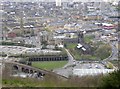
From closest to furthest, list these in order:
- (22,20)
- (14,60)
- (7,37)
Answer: (14,60) → (7,37) → (22,20)

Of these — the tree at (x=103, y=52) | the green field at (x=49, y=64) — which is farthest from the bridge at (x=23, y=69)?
the tree at (x=103, y=52)

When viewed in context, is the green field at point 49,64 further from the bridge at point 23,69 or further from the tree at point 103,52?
the tree at point 103,52

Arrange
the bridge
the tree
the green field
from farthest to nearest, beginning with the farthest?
1. the tree
2. the green field
3. the bridge

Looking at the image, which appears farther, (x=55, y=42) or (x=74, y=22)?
(x=74, y=22)

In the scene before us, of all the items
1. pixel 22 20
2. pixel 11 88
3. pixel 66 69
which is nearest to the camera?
pixel 11 88

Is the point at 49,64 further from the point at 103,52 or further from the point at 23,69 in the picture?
the point at 103,52

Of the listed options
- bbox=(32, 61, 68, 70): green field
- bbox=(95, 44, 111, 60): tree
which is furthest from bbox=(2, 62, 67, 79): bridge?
bbox=(95, 44, 111, 60): tree

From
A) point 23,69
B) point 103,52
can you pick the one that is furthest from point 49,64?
point 103,52

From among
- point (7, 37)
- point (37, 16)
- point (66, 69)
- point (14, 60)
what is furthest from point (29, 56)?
point (37, 16)

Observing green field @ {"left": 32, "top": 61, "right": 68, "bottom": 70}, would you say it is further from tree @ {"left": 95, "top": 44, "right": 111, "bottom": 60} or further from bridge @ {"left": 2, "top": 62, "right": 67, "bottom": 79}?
tree @ {"left": 95, "top": 44, "right": 111, "bottom": 60}

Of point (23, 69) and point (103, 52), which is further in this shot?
point (103, 52)

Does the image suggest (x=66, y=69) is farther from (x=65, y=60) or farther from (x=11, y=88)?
(x=11, y=88)
